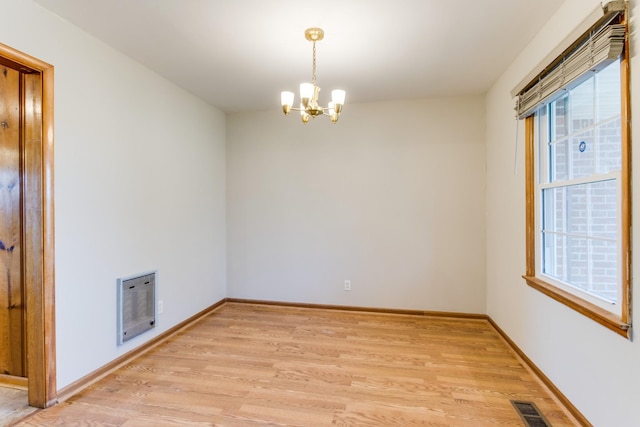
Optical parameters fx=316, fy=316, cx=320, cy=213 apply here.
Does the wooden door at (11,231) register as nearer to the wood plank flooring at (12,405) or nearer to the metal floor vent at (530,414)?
the wood plank flooring at (12,405)

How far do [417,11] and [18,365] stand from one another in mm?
3660

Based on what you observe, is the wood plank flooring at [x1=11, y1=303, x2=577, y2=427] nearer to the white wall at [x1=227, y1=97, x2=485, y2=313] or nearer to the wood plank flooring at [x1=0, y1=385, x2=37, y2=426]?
the wood plank flooring at [x1=0, y1=385, x2=37, y2=426]

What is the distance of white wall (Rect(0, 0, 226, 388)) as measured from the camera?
2.10 meters

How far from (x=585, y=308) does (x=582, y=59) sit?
1.38 metres

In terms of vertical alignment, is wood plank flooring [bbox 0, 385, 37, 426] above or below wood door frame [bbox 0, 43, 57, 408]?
below

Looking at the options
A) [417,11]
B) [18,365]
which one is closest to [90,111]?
[18,365]

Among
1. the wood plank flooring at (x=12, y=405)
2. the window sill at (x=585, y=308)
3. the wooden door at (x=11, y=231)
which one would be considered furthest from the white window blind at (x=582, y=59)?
the wood plank flooring at (x=12, y=405)

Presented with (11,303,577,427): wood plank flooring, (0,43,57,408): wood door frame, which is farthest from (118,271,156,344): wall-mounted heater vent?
(0,43,57,408): wood door frame

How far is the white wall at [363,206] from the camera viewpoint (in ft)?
12.0

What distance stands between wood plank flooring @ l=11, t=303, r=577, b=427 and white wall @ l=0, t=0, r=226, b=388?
0.40 m

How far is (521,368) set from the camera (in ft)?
8.18

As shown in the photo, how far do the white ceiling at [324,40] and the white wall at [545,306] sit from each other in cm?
25

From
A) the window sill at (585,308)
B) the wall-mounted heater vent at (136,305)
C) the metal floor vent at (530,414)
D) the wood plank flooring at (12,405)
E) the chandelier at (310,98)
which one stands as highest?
the chandelier at (310,98)

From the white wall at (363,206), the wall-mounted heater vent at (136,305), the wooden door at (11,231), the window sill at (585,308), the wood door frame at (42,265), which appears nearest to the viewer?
the window sill at (585,308)
